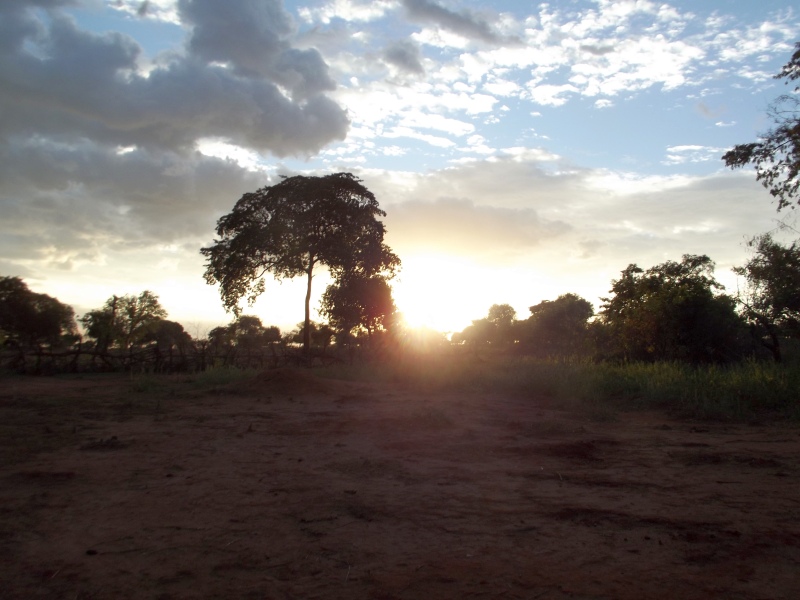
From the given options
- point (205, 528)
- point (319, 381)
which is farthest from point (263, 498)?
point (319, 381)

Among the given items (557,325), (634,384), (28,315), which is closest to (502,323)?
(557,325)

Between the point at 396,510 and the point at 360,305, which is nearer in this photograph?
the point at 396,510

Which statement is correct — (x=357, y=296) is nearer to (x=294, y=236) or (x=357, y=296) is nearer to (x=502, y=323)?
(x=294, y=236)

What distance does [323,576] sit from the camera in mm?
3277

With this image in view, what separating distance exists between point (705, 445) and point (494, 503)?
4.05 meters

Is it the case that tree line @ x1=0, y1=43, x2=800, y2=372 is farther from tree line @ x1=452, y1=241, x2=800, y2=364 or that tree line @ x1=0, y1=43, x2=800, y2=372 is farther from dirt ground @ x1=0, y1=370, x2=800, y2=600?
dirt ground @ x1=0, y1=370, x2=800, y2=600

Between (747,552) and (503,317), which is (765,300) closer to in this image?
(747,552)

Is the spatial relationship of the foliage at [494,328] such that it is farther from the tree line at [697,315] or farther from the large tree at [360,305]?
the tree line at [697,315]

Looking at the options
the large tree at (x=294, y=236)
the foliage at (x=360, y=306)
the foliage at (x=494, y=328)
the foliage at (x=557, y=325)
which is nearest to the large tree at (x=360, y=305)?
the foliage at (x=360, y=306)

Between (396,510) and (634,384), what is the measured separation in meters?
9.40

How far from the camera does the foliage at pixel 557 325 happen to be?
38.0 meters

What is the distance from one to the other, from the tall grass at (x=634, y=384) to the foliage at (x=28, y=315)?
77.0ft

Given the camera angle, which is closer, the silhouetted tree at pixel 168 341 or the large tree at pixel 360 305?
the silhouetted tree at pixel 168 341

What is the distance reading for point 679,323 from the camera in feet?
57.2
